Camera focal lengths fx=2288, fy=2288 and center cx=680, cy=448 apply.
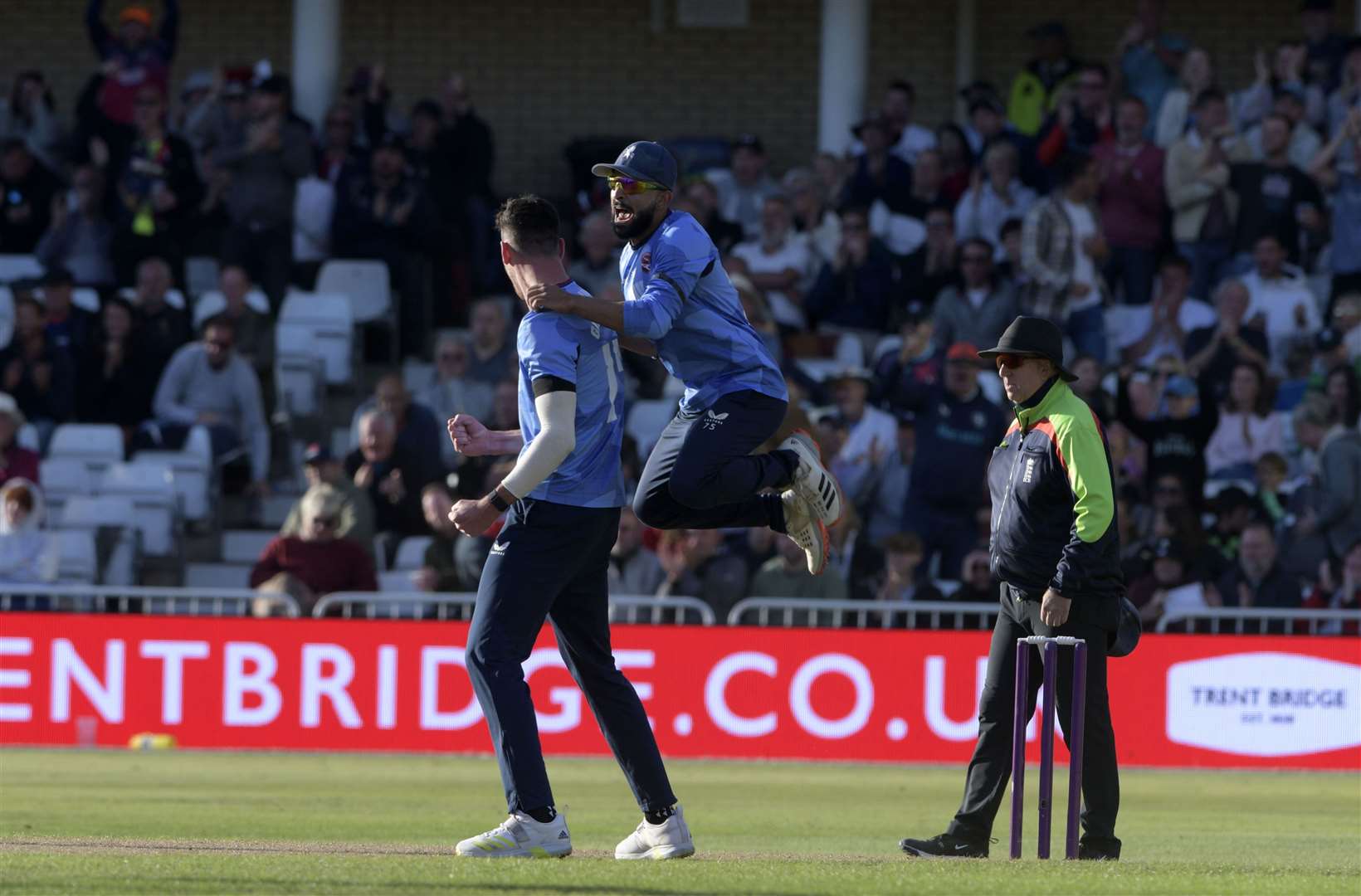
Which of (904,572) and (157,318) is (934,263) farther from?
(157,318)

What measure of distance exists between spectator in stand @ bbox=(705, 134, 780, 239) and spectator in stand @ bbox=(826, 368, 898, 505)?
10.9ft

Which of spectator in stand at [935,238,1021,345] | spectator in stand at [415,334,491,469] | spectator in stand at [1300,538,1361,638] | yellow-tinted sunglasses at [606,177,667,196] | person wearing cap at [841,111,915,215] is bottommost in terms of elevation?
spectator in stand at [1300,538,1361,638]

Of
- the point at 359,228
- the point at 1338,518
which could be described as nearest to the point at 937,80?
the point at 359,228

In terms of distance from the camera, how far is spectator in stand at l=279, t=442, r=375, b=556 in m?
17.5

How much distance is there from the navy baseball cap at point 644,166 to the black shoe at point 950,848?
2.86m

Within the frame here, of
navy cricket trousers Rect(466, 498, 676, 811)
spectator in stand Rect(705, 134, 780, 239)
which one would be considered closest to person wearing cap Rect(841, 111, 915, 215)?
spectator in stand Rect(705, 134, 780, 239)

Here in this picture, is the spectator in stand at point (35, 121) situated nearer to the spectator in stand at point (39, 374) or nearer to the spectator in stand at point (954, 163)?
the spectator in stand at point (39, 374)

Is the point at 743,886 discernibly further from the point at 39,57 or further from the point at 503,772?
the point at 39,57

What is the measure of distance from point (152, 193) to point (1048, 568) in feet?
45.9

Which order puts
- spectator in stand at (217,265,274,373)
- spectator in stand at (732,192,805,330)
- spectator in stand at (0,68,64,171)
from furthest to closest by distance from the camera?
spectator in stand at (0,68,64,171) → spectator in stand at (732,192,805,330) → spectator in stand at (217,265,274,373)

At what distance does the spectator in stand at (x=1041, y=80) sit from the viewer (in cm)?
2275

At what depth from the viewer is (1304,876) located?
27.0 feet

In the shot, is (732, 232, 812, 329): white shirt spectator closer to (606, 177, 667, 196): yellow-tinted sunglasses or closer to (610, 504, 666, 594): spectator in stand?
(610, 504, 666, 594): spectator in stand

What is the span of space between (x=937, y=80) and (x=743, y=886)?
64.2ft
